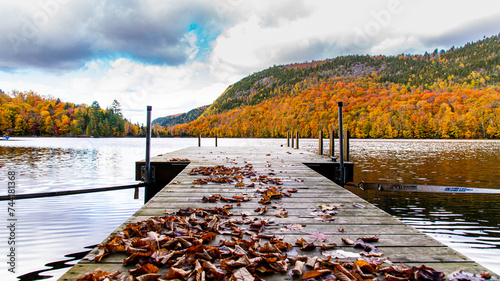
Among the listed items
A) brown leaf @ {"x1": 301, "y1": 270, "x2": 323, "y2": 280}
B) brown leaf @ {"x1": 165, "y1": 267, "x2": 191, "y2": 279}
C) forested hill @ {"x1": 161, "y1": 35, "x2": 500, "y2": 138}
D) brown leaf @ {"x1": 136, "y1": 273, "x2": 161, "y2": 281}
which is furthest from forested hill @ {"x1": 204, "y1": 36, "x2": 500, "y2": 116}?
brown leaf @ {"x1": 136, "y1": 273, "x2": 161, "y2": 281}

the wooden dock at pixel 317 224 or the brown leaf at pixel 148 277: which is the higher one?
the brown leaf at pixel 148 277

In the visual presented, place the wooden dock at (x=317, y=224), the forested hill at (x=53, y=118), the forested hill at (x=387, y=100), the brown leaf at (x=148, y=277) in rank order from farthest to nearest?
the forested hill at (x=53, y=118) < the forested hill at (x=387, y=100) < the wooden dock at (x=317, y=224) < the brown leaf at (x=148, y=277)

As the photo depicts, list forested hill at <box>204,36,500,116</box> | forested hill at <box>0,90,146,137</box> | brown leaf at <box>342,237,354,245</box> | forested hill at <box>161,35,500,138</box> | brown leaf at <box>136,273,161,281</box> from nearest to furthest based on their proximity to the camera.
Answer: brown leaf at <box>136,273,161,281</box>, brown leaf at <box>342,237,354,245</box>, forested hill at <box>161,35,500,138</box>, forested hill at <box>0,90,146,137</box>, forested hill at <box>204,36,500,116</box>

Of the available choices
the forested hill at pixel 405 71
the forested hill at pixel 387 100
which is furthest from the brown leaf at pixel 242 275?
the forested hill at pixel 405 71

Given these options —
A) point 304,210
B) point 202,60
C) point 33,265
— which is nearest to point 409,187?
point 304,210

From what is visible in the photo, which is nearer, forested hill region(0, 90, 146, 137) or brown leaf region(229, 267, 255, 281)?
brown leaf region(229, 267, 255, 281)

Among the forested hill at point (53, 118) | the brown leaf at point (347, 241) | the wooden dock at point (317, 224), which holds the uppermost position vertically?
the forested hill at point (53, 118)

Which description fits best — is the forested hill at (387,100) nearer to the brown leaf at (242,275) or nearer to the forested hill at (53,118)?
the forested hill at (53,118)

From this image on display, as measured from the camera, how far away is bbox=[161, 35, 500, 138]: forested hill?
7844 centimetres

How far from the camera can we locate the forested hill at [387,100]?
78.4 meters

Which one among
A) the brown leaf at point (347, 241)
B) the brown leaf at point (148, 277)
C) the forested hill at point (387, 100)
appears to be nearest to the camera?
the brown leaf at point (148, 277)

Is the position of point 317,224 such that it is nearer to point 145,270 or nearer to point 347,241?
point 347,241

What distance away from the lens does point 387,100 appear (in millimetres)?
96000

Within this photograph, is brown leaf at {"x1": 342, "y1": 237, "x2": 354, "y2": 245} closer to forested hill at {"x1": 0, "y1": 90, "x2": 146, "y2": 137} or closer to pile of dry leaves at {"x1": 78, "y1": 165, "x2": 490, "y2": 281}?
pile of dry leaves at {"x1": 78, "y1": 165, "x2": 490, "y2": 281}
